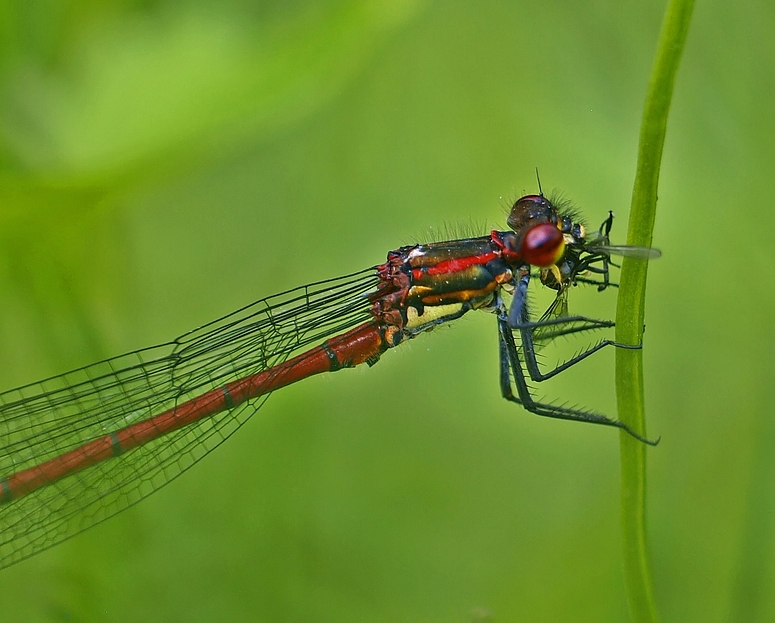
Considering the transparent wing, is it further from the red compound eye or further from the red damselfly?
the red compound eye

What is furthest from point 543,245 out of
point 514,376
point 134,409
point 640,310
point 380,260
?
point 134,409

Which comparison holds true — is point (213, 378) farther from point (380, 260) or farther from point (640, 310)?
point (640, 310)

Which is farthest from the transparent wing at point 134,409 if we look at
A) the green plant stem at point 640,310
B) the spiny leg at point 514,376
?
the green plant stem at point 640,310

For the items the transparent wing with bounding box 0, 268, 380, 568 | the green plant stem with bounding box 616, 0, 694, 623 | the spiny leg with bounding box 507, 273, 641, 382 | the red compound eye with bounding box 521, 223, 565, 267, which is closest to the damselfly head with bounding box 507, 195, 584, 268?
the red compound eye with bounding box 521, 223, 565, 267

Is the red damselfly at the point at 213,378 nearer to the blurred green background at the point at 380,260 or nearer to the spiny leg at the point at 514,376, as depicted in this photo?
the spiny leg at the point at 514,376

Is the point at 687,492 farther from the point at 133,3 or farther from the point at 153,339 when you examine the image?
the point at 133,3

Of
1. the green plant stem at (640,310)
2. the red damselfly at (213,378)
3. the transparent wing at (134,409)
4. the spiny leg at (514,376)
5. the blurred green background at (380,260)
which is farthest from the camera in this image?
the transparent wing at (134,409)
